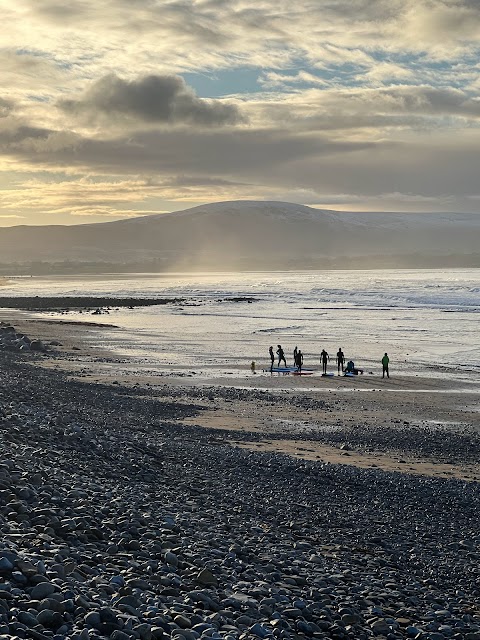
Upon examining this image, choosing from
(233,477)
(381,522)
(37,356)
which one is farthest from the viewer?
(37,356)

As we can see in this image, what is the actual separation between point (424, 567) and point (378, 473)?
524 centimetres

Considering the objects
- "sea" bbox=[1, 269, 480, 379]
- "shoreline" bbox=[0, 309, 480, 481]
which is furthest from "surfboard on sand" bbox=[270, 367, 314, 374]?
"sea" bbox=[1, 269, 480, 379]

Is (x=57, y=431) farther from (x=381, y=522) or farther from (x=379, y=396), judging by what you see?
(x=379, y=396)

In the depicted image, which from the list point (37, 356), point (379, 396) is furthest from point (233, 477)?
point (37, 356)

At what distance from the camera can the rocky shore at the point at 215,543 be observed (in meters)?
6.73

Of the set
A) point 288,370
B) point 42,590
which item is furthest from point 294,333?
point 42,590

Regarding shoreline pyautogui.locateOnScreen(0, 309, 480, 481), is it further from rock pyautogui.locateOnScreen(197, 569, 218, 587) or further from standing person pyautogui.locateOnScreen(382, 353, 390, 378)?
rock pyautogui.locateOnScreen(197, 569, 218, 587)

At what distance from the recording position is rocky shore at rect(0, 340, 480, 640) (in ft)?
22.1

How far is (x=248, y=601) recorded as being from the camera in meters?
7.47

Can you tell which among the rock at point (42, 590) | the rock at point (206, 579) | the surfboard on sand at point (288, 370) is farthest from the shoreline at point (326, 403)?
the rock at point (42, 590)

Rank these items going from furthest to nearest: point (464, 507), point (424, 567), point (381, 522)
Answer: point (464, 507) → point (381, 522) → point (424, 567)

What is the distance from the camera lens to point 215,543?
924 cm

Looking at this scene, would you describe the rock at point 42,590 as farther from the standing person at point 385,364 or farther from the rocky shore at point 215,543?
the standing person at point 385,364

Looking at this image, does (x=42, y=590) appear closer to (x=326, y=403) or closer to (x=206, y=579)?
(x=206, y=579)
